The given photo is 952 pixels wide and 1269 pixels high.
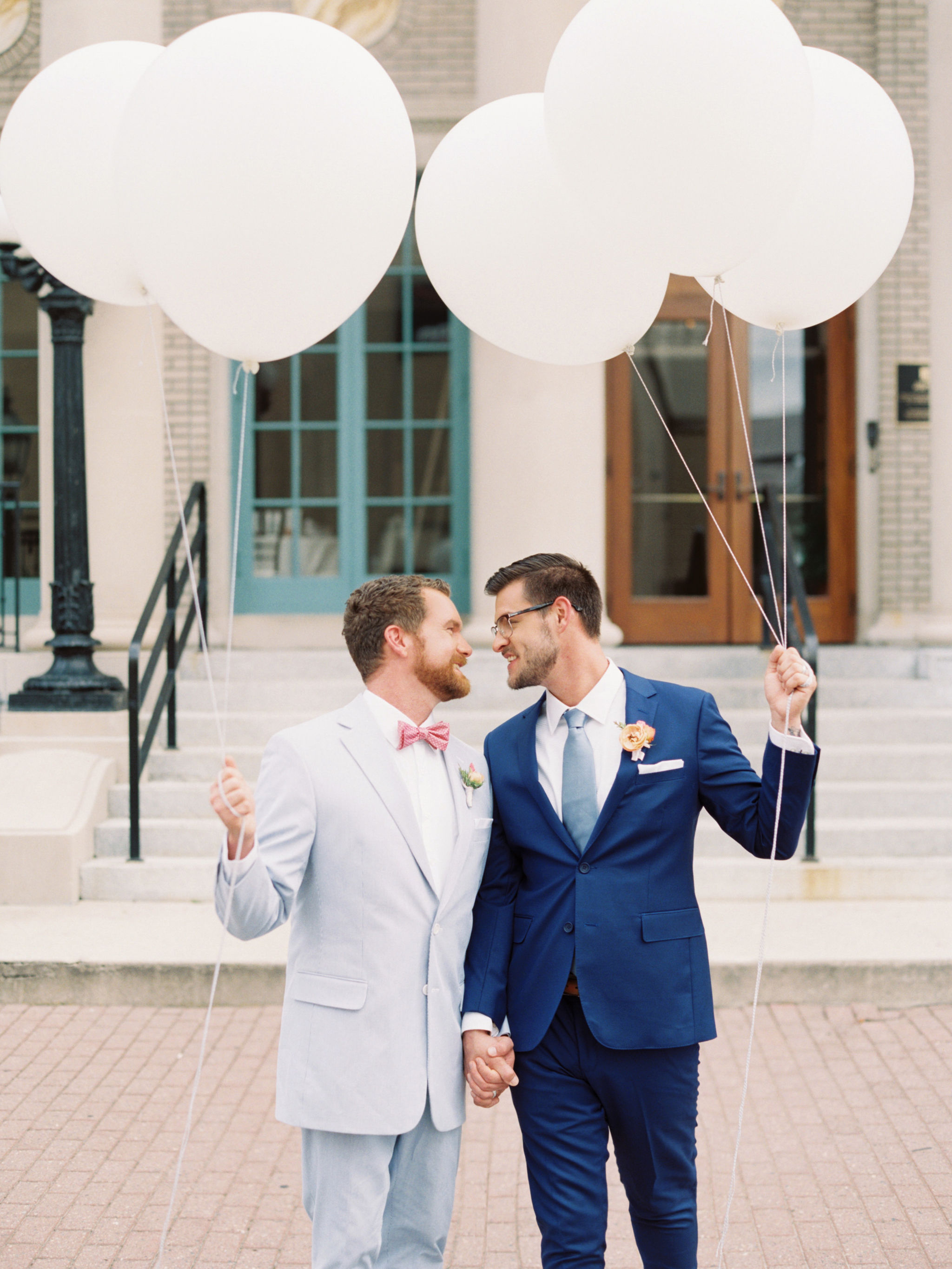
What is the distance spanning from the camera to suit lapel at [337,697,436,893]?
2721 millimetres

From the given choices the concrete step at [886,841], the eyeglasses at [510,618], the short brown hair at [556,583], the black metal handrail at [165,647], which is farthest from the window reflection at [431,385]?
the eyeglasses at [510,618]

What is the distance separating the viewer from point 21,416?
9.93 meters

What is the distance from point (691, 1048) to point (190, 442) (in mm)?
7392

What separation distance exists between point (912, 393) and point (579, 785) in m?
7.45

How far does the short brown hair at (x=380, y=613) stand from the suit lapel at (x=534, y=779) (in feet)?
1.29

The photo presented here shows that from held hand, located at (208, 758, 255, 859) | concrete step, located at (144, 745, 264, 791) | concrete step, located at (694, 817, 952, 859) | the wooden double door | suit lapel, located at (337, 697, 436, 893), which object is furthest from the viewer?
the wooden double door

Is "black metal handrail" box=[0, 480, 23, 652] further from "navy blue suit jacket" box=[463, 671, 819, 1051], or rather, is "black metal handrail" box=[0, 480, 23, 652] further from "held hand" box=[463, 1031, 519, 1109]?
"held hand" box=[463, 1031, 519, 1109]

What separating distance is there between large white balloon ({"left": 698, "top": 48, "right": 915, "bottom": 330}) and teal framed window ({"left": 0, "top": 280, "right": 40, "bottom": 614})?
7.60 meters

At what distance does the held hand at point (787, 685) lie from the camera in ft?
8.93

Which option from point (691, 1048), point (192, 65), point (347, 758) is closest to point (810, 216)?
point (192, 65)

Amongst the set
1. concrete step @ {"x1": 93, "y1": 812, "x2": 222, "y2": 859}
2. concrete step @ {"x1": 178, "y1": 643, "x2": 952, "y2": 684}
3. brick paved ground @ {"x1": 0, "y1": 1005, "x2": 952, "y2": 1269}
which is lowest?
brick paved ground @ {"x1": 0, "y1": 1005, "x2": 952, "y2": 1269}

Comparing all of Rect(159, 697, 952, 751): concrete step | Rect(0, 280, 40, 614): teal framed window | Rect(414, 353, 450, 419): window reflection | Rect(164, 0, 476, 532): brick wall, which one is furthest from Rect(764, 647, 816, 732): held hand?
Rect(0, 280, 40, 614): teal framed window

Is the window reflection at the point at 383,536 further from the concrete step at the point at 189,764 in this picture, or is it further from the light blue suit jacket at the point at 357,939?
the light blue suit jacket at the point at 357,939

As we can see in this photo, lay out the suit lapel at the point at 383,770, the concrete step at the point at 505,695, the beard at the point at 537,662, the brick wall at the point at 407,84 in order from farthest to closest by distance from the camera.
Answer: the brick wall at the point at 407,84 → the concrete step at the point at 505,695 → the beard at the point at 537,662 → the suit lapel at the point at 383,770
